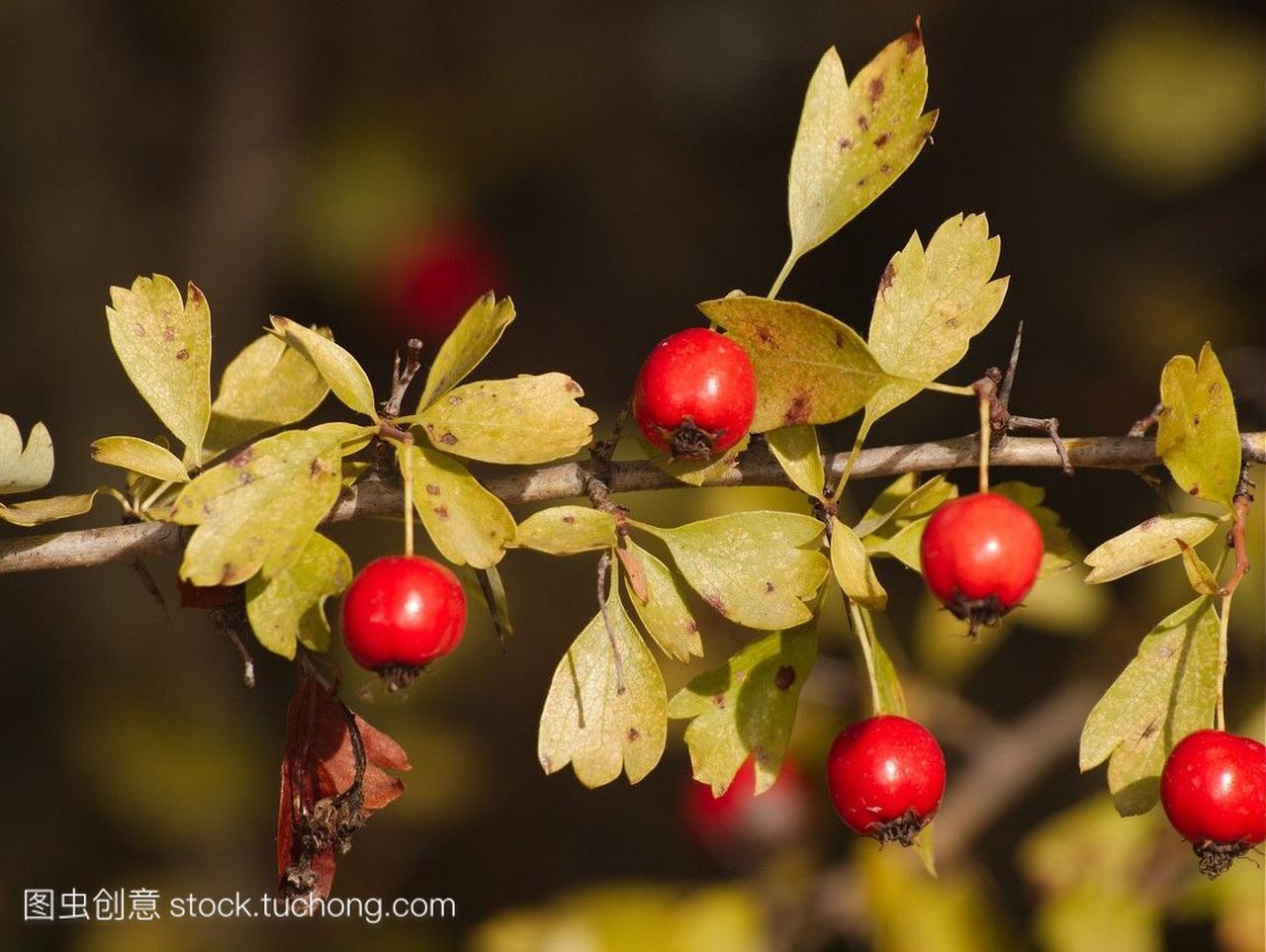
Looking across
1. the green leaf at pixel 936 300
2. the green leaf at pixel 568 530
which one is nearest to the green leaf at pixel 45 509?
the green leaf at pixel 568 530

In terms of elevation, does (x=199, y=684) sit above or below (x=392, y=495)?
below

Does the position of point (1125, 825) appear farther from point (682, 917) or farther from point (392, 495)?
point (392, 495)

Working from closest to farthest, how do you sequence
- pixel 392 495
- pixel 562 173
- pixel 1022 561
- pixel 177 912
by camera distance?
pixel 1022 561 < pixel 392 495 < pixel 177 912 < pixel 562 173

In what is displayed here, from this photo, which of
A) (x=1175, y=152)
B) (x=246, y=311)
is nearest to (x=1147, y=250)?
(x=1175, y=152)

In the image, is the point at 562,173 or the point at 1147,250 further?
the point at 562,173

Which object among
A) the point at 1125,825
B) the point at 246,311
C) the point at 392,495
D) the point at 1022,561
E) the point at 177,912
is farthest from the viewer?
the point at 246,311

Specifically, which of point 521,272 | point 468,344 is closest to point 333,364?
point 468,344

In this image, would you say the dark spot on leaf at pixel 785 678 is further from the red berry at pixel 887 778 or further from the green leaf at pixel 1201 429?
the green leaf at pixel 1201 429
